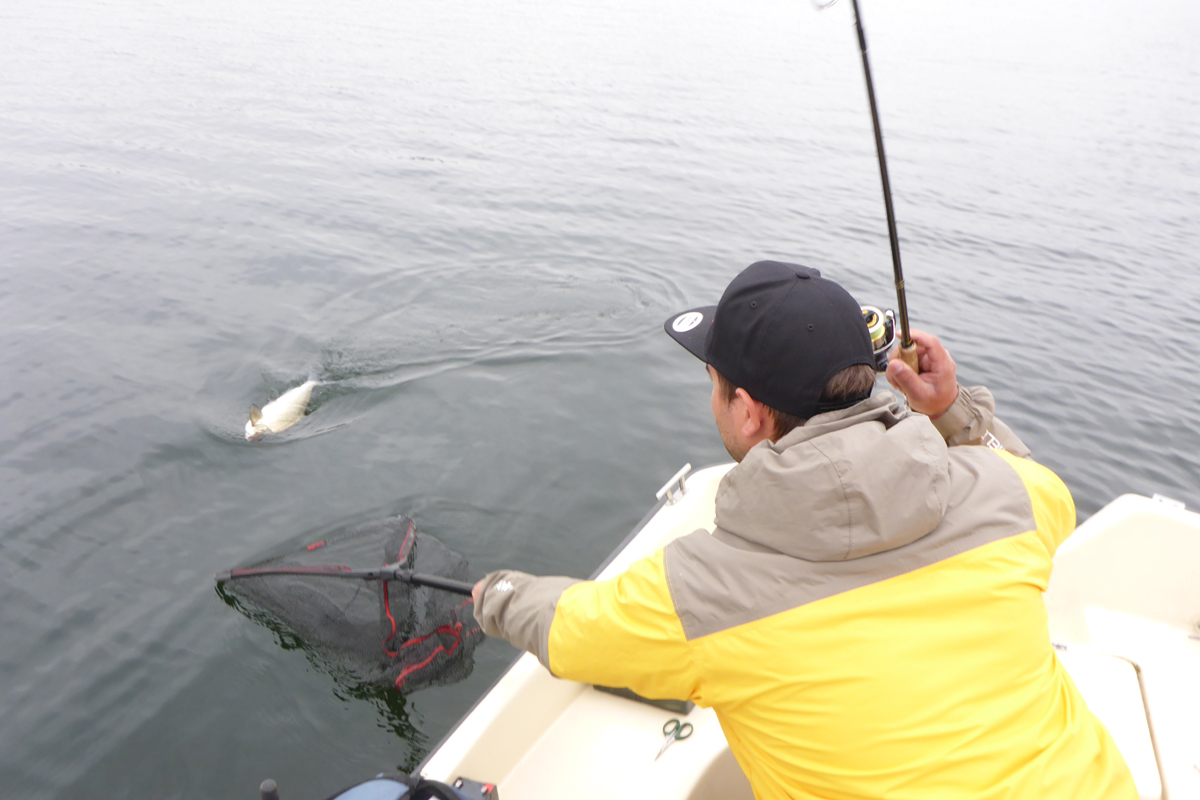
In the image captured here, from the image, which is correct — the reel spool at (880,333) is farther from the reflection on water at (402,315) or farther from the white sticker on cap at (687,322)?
the reflection on water at (402,315)

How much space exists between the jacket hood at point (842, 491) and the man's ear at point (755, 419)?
0.17 m

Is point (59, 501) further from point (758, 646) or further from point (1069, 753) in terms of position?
point (1069, 753)

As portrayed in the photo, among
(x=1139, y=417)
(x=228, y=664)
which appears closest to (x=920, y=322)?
(x=1139, y=417)

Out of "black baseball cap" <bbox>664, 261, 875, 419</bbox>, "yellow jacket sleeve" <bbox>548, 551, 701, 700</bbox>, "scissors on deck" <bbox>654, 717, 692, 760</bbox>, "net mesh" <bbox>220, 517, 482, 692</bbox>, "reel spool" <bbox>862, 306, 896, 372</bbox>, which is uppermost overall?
"black baseball cap" <bbox>664, 261, 875, 419</bbox>

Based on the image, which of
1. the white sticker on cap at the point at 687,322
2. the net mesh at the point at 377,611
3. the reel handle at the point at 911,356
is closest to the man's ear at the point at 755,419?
the white sticker on cap at the point at 687,322

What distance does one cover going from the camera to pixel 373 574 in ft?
10.5

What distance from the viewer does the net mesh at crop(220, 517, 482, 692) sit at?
136 inches

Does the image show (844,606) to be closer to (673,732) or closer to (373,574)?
(673,732)

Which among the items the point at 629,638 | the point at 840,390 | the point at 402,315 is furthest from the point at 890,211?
the point at 402,315

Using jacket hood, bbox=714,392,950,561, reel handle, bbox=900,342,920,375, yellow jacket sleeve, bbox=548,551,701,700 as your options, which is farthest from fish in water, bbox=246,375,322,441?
jacket hood, bbox=714,392,950,561

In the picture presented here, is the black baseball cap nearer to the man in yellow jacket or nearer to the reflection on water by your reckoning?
the man in yellow jacket

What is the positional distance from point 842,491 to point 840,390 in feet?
1.06

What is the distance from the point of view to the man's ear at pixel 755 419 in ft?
6.09

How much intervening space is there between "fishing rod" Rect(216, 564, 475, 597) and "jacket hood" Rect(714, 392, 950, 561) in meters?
1.58
